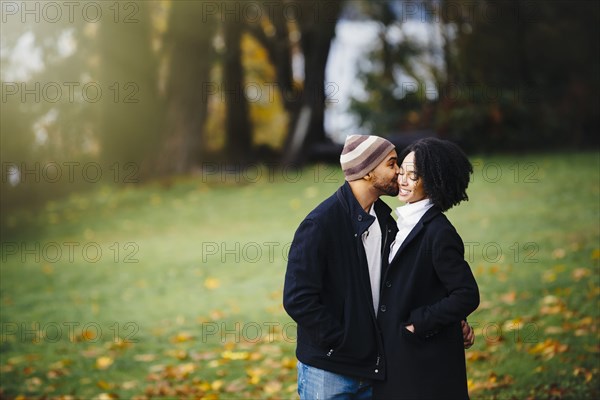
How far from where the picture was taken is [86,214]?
1631 cm

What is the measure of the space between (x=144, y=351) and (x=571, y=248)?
17.6ft

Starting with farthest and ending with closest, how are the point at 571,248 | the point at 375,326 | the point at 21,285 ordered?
1. the point at 21,285
2. the point at 571,248
3. the point at 375,326

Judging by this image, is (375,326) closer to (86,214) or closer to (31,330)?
(31,330)

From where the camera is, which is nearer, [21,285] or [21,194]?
[21,285]

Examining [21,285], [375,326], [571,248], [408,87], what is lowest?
[21,285]

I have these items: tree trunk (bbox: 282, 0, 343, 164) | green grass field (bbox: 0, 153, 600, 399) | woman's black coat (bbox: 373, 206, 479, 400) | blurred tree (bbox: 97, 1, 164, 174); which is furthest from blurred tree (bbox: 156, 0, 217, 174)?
woman's black coat (bbox: 373, 206, 479, 400)

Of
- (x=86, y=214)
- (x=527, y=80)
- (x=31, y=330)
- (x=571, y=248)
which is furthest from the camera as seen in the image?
(x=527, y=80)

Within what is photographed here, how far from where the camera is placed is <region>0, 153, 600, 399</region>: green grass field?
6.55 meters

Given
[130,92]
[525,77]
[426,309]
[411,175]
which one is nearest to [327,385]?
[426,309]

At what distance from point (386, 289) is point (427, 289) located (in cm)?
17

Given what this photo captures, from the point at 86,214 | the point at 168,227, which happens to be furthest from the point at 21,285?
the point at 86,214

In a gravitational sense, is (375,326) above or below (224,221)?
above

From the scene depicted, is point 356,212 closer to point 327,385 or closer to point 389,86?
point 327,385

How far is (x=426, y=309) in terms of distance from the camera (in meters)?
3.11
